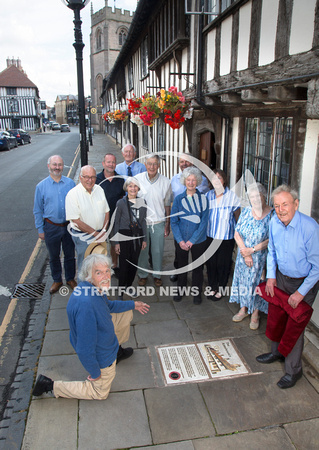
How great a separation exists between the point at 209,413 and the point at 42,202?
137 inches

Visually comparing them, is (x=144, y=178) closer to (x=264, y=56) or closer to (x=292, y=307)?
(x=264, y=56)

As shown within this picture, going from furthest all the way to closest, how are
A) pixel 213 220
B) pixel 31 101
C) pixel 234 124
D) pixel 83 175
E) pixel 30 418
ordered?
pixel 31 101, pixel 234 124, pixel 213 220, pixel 83 175, pixel 30 418

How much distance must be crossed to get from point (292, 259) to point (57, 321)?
3.05m

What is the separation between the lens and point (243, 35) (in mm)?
4793

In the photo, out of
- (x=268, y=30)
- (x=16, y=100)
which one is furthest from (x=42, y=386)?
(x=16, y=100)

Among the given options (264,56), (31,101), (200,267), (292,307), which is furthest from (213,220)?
(31,101)

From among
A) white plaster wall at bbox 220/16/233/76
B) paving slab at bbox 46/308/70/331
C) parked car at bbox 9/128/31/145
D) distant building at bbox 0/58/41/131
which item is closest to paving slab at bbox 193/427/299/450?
paving slab at bbox 46/308/70/331

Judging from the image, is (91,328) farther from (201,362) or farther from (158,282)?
(158,282)

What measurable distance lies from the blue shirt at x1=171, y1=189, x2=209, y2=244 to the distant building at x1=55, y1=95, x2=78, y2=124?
4215 inches

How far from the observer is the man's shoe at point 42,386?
126 inches

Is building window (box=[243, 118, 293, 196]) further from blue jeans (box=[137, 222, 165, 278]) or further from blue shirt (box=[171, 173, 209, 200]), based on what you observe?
blue jeans (box=[137, 222, 165, 278])

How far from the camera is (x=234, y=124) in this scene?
6008mm

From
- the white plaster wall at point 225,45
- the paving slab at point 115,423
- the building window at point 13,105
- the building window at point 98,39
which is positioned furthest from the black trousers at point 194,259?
the building window at point 13,105

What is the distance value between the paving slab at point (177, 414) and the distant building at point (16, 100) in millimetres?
64161
